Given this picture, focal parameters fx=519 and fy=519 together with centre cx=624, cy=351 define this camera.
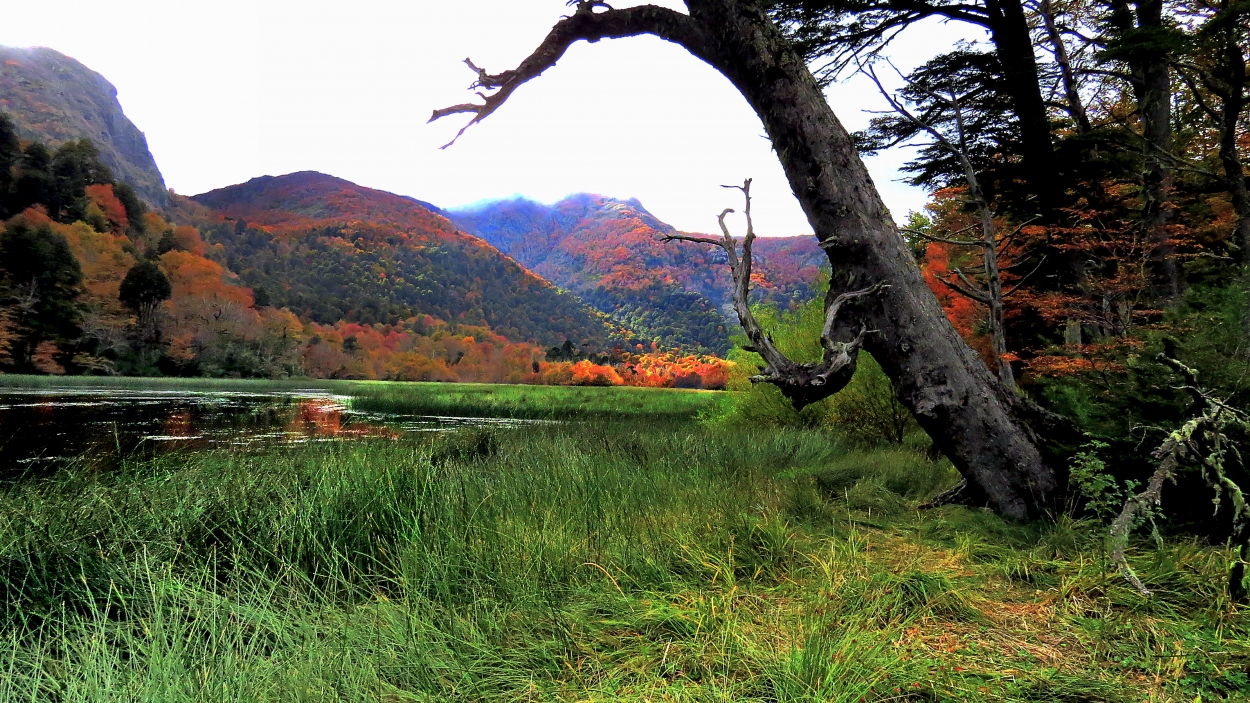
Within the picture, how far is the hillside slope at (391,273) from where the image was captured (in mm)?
57781

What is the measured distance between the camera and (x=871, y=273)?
10.7 ft

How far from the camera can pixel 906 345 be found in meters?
3.18

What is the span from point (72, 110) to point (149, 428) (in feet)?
435

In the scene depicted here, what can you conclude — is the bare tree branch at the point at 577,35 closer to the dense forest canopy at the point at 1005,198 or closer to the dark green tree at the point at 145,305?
the dense forest canopy at the point at 1005,198

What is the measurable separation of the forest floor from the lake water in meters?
3.00

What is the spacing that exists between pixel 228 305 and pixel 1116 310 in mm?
51888

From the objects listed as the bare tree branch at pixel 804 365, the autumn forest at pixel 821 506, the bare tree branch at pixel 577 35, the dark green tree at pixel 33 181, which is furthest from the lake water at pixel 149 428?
the dark green tree at pixel 33 181

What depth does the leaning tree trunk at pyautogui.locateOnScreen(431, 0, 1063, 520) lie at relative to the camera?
306cm

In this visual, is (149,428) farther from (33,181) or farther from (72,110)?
(72,110)

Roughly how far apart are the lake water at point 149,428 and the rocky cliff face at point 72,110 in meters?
88.8

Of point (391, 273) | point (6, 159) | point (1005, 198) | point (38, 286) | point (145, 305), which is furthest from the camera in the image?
point (391, 273)

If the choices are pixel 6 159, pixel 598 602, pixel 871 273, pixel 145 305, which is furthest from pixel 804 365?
pixel 6 159

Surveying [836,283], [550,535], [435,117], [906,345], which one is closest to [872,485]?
[906,345]

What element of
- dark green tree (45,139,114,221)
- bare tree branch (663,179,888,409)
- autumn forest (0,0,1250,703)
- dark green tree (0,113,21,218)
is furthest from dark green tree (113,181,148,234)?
bare tree branch (663,179,888,409)
